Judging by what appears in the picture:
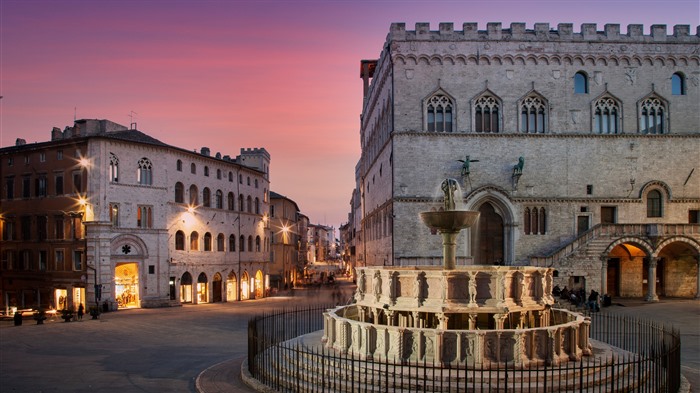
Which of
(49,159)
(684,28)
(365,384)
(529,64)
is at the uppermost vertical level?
(684,28)

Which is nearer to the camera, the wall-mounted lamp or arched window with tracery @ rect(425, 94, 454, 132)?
the wall-mounted lamp

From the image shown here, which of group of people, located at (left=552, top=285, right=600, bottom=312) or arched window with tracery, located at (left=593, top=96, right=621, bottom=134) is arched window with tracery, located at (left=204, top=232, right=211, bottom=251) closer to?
group of people, located at (left=552, top=285, right=600, bottom=312)

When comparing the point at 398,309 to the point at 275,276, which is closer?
the point at 398,309

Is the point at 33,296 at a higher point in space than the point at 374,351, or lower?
lower

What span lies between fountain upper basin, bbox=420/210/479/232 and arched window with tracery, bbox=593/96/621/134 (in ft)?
83.2

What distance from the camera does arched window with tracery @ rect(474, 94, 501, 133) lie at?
37.5 meters

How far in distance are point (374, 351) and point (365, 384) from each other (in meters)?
2.07

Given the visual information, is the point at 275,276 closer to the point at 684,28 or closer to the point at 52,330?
the point at 52,330

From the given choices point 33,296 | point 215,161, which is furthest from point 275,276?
point 33,296

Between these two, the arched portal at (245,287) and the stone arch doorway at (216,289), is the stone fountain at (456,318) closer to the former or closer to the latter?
the stone arch doorway at (216,289)

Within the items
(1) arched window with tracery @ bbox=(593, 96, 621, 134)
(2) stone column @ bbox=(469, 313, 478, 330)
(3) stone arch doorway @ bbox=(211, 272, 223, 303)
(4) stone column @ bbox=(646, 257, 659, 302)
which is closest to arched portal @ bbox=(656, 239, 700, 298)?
(4) stone column @ bbox=(646, 257, 659, 302)

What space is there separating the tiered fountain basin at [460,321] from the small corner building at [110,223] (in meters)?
24.6

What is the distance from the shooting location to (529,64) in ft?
123

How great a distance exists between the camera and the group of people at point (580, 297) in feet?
100
